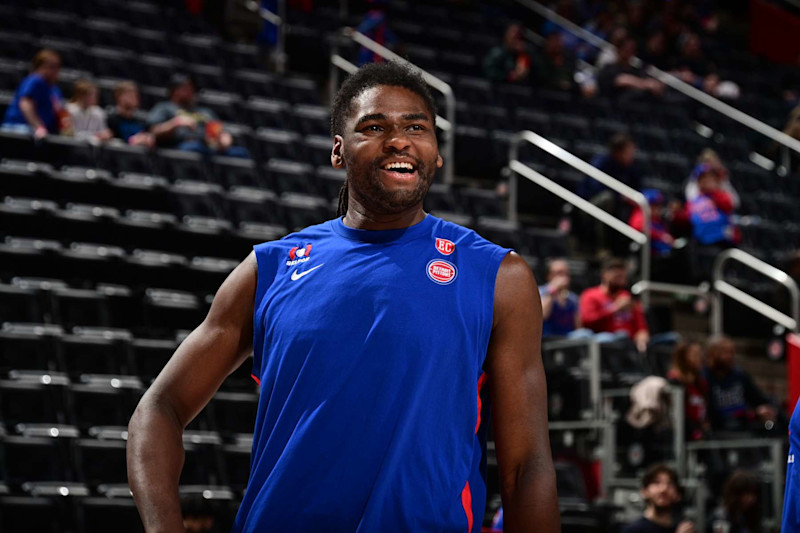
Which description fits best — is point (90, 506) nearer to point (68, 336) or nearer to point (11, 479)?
point (11, 479)

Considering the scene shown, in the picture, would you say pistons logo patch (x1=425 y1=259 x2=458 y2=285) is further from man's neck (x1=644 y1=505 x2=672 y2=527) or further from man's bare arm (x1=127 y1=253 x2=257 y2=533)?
man's neck (x1=644 y1=505 x2=672 y2=527)

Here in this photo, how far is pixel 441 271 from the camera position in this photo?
7.01 ft

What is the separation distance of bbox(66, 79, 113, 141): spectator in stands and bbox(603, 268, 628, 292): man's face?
394 cm

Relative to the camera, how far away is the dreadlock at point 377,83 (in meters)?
2.25

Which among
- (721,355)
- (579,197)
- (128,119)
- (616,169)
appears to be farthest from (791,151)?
Answer: (128,119)

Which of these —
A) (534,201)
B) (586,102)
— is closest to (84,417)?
(534,201)

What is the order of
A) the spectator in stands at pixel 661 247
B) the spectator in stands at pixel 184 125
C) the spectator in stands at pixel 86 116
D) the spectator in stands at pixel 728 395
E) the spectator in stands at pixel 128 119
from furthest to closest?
1. the spectator in stands at pixel 661 247
2. the spectator in stands at pixel 184 125
3. the spectator in stands at pixel 128 119
4. the spectator in stands at pixel 86 116
5. the spectator in stands at pixel 728 395

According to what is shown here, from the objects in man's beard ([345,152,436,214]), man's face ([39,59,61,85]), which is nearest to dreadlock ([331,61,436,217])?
man's beard ([345,152,436,214])

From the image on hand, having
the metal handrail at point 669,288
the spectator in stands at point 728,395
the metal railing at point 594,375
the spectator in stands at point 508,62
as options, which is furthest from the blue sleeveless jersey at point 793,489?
the spectator in stands at point 508,62

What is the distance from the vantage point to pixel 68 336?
6.85 m

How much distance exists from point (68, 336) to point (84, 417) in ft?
1.74

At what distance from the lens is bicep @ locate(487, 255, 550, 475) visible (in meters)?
2.07

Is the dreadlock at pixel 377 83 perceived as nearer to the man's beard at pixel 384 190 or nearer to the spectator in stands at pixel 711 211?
the man's beard at pixel 384 190

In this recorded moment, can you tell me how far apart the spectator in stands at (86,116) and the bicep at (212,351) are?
728 centimetres
